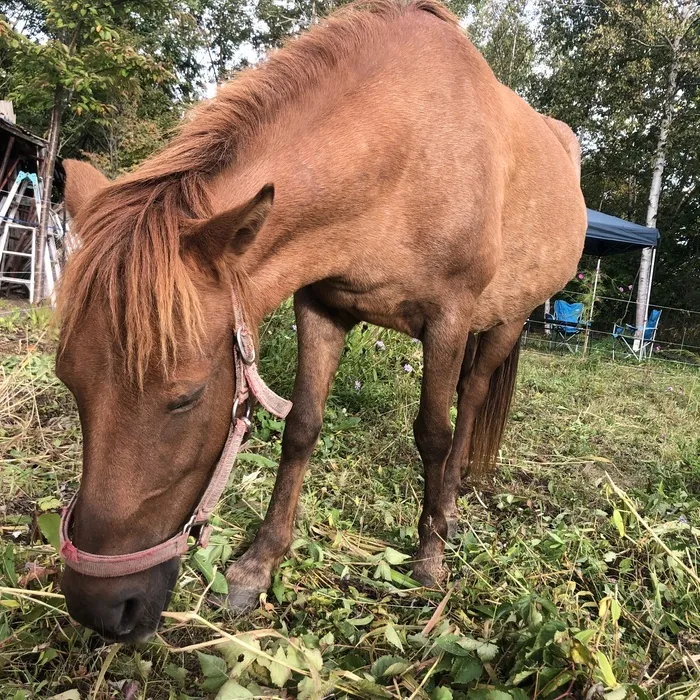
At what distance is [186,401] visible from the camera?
121cm

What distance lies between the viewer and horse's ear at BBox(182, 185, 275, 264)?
118 cm

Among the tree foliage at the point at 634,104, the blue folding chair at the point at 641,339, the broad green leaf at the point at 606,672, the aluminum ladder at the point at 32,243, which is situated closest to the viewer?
the broad green leaf at the point at 606,672

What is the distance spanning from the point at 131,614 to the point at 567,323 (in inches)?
378

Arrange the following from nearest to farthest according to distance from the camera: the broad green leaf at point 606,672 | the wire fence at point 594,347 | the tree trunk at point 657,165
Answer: the broad green leaf at point 606,672
the wire fence at point 594,347
the tree trunk at point 657,165

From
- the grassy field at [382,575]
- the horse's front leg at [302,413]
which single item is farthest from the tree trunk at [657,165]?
the horse's front leg at [302,413]

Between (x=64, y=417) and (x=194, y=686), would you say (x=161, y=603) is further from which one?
(x=64, y=417)

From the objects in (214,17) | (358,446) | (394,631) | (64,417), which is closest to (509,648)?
(394,631)

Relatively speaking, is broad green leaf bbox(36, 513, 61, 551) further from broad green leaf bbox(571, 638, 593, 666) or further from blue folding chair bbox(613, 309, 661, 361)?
blue folding chair bbox(613, 309, 661, 361)

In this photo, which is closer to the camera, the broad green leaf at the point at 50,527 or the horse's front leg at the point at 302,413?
the broad green leaf at the point at 50,527

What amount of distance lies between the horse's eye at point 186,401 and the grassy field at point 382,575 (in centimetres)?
44

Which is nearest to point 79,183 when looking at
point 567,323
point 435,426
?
point 435,426

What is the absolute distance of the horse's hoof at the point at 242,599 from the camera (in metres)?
1.77

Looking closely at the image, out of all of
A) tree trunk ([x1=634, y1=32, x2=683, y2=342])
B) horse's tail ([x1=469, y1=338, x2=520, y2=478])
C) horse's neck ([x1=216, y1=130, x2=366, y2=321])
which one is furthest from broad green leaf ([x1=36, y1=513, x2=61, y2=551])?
tree trunk ([x1=634, y1=32, x2=683, y2=342])

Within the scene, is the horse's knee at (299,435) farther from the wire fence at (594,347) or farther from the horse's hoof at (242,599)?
the wire fence at (594,347)
